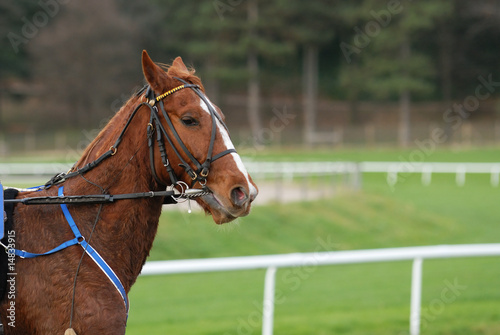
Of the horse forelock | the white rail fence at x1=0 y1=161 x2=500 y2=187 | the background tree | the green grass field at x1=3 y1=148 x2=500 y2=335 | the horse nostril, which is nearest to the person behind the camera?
the horse nostril

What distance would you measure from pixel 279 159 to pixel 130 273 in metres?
27.1

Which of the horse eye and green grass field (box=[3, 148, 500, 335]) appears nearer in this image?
the horse eye

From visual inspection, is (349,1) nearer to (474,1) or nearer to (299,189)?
(474,1)

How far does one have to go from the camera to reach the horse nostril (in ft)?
9.25

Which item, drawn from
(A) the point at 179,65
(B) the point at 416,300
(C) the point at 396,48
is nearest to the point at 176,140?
(A) the point at 179,65

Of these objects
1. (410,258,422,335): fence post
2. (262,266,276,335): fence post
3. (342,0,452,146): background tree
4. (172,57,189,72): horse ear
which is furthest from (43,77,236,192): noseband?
(342,0,452,146): background tree

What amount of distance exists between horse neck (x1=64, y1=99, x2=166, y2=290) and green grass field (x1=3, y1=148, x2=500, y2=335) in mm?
454

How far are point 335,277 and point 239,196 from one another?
788 cm

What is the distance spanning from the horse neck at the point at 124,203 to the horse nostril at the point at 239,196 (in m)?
0.44

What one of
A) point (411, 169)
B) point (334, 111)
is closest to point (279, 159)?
point (411, 169)

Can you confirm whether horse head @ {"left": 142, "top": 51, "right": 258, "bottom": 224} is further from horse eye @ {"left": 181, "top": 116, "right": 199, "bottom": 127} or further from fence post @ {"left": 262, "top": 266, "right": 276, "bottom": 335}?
fence post @ {"left": 262, "top": 266, "right": 276, "bottom": 335}

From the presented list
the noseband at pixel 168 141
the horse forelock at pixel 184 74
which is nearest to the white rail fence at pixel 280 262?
the noseband at pixel 168 141

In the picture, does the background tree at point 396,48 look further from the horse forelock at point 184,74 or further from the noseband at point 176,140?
the noseband at point 176,140

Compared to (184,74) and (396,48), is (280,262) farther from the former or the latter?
(396,48)
